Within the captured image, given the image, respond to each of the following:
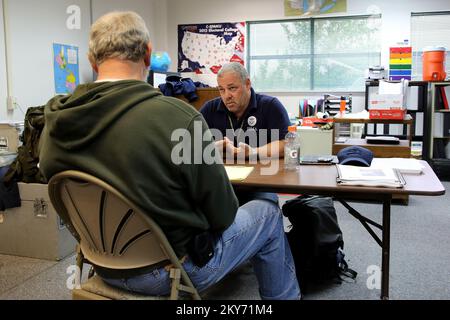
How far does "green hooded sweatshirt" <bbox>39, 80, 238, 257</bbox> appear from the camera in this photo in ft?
3.36

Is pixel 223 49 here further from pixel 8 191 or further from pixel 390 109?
pixel 8 191

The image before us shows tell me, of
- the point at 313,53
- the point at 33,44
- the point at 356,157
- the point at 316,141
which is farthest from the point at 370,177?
the point at 313,53

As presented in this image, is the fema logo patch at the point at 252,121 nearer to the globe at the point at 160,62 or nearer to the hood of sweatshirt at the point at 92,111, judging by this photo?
the hood of sweatshirt at the point at 92,111

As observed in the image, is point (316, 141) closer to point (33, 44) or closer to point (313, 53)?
point (313, 53)

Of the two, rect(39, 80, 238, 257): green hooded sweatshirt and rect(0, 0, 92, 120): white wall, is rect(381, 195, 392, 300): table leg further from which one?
rect(0, 0, 92, 120): white wall

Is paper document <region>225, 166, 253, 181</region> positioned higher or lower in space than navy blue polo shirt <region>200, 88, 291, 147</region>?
lower

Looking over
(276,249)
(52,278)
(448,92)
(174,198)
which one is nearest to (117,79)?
(174,198)

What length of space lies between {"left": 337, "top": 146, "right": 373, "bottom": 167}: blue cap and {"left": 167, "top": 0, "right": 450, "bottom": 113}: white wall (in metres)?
3.64

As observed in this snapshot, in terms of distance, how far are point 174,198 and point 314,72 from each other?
4.80 m

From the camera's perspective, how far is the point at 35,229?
2.61 meters

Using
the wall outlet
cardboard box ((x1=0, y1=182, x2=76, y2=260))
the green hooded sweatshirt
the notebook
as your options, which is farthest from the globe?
the green hooded sweatshirt

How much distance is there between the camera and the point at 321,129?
4016 mm

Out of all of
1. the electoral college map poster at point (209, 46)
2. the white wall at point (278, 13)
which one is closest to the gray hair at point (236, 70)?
the white wall at point (278, 13)

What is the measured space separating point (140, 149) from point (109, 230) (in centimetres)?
25
